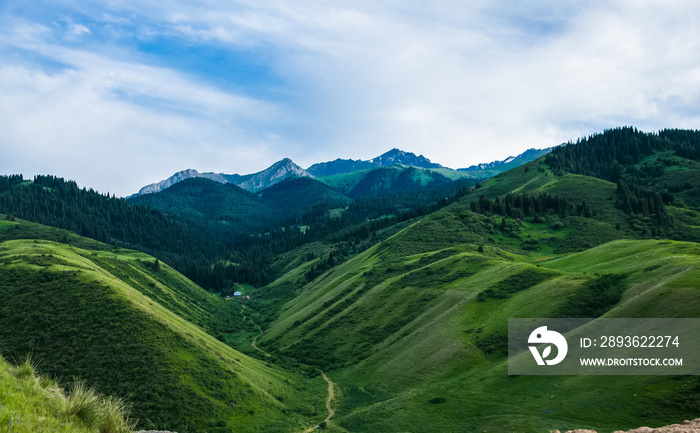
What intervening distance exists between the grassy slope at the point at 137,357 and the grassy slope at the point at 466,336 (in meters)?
12.5

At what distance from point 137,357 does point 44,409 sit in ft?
186

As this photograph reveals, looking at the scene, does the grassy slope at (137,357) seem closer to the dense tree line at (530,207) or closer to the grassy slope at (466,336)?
the grassy slope at (466,336)

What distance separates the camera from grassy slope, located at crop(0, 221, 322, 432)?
54469 millimetres

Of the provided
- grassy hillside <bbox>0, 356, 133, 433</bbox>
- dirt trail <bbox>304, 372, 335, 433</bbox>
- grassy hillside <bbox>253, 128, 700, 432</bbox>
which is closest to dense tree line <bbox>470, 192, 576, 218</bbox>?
grassy hillside <bbox>253, 128, 700, 432</bbox>

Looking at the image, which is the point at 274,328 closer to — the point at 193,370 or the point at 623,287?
the point at 193,370

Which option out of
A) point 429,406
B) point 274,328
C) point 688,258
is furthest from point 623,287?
point 274,328

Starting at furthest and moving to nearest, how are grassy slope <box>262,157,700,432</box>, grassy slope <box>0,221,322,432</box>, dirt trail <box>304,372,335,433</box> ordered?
dirt trail <box>304,372,335,433</box>, grassy slope <box>0,221,322,432</box>, grassy slope <box>262,157,700,432</box>

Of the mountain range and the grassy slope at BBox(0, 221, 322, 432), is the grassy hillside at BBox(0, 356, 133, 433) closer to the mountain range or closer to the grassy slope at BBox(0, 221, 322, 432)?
the mountain range

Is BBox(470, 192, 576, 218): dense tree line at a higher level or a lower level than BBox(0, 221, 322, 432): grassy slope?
higher

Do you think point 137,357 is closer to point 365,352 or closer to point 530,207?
point 365,352
